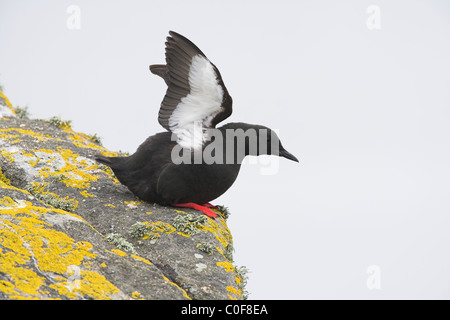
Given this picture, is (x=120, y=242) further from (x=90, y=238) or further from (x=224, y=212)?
(x=224, y=212)

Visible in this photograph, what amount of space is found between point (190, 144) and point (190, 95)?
2.62 feet

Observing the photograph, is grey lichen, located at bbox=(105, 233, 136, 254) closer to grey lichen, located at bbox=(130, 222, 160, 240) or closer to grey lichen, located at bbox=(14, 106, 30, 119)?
grey lichen, located at bbox=(130, 222, 160, 240)

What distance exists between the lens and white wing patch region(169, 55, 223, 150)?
322 inches

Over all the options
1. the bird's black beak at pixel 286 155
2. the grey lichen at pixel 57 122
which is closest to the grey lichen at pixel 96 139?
the grey lichen at pixel 57 122

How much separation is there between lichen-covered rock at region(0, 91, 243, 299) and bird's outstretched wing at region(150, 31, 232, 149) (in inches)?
52.8

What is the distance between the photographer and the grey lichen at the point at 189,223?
748 cm

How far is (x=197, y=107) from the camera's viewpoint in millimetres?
8586

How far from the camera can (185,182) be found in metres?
8.46

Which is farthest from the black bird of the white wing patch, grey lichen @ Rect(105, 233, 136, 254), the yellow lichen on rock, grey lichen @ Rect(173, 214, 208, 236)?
the yellow lichen on rock

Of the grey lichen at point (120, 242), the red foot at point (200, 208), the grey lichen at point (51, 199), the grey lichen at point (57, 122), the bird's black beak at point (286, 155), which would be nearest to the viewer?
the grey lichen at point (120, 242)

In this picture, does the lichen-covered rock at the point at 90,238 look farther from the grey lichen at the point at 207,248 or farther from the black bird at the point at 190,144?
the black bird at the point at 190,144

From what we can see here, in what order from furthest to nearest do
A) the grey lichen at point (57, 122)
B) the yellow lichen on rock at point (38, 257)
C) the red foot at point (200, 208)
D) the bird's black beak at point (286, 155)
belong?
the grey lichen at point (57, 122)
the bird's black beak at point (286, 155)
the red foot at point (200, 208)
the yellow lichen on rock at point (38, 257)

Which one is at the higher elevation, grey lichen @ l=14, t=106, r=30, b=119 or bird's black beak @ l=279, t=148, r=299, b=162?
grey lichen @ l=14, t=106, r=30, b=119
